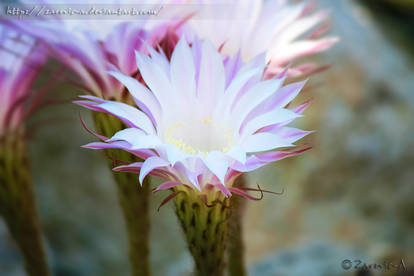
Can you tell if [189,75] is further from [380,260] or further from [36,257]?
[380,260]

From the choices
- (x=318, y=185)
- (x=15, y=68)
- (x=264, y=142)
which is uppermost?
(x=15, y=68)

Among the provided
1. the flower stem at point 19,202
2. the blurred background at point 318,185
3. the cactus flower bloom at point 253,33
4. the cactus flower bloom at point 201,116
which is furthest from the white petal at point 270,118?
the blurred background at point 318,185

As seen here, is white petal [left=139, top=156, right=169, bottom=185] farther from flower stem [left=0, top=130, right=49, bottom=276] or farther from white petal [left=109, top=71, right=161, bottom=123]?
flower stem [left=0, top=130, right=49, bottom=276]

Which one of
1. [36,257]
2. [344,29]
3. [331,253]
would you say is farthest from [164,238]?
[344,29]

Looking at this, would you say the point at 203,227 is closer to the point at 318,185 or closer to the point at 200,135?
the point at 200,135

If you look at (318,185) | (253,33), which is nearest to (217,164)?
(253,33)

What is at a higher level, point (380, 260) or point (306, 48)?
point (306, 48)
